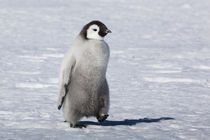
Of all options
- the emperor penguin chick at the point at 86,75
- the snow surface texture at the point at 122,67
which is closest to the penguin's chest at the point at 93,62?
the emperor penguin chick at the point at 86,75

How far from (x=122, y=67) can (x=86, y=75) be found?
16.4 feet

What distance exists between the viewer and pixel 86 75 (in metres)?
3.96

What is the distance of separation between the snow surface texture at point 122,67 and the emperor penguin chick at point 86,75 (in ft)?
0.46

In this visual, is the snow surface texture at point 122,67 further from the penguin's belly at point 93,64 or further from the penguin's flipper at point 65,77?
the penguin's belly at point 93,64

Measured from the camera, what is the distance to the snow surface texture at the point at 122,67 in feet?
13.2

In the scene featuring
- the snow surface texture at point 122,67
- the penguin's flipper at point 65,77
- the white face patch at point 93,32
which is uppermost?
the white face patch at point 93,32

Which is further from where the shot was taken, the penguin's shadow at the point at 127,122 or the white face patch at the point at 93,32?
the penguin's shadow at the point at 127,122

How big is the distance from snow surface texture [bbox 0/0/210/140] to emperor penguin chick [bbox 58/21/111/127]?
139 mm

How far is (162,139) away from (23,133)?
3.12 feet

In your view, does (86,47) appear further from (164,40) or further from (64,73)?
(164,40)

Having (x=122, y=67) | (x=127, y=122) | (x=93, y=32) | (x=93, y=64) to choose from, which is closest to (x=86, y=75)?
(x=93, y=64)

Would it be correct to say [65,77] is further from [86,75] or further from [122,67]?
[122,67]

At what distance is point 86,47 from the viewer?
3.91m

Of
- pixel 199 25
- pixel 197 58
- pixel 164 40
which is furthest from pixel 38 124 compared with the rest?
pixel 199 25
